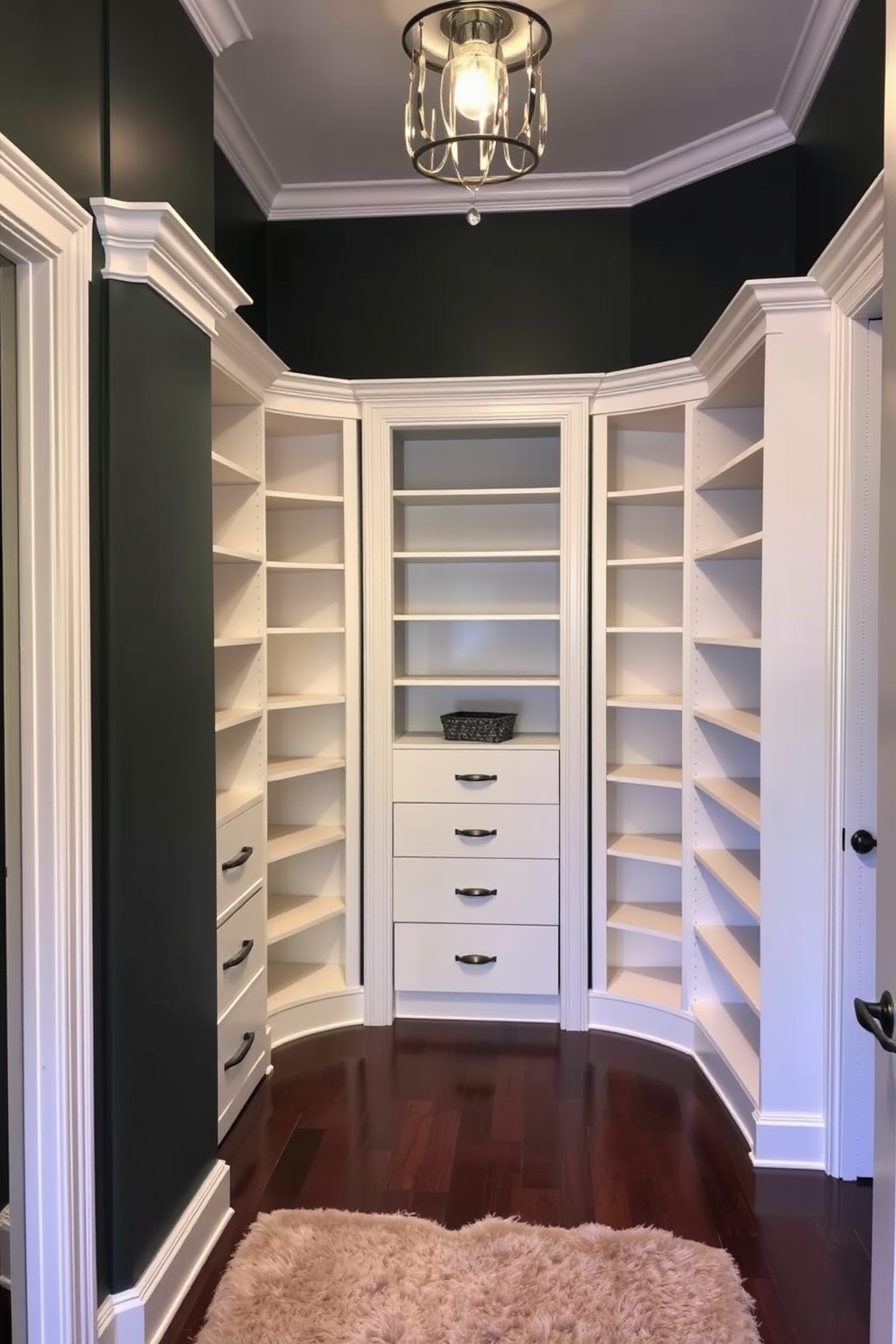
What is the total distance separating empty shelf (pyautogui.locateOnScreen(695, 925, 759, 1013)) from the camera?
8.99 ft

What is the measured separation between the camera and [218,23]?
2.38 meters

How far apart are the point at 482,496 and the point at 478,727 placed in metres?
0.84

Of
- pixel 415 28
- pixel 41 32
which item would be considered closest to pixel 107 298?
pixel 41 32

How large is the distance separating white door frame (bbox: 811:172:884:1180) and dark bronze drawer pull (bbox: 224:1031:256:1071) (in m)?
1.63

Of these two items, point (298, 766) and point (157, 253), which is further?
point (298, 766)

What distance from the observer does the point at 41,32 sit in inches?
62.1

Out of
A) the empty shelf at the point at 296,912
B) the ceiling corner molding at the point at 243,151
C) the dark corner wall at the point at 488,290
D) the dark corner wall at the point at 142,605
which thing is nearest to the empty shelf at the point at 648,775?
the empty shelf at the point at 296,912

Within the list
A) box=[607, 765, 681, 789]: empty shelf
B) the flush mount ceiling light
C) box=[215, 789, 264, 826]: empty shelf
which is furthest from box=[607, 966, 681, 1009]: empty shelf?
the flush mount ceiling light

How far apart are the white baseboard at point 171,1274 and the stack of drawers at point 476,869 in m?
1.25

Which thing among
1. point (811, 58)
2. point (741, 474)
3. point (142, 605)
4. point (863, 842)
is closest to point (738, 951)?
point (863, 842)

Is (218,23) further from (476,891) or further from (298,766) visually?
(476,891)

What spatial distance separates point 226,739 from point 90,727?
1.31 meters

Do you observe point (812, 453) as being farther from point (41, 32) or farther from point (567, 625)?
point (41, 32)

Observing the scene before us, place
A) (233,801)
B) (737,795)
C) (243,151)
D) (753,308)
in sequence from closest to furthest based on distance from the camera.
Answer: (753,308) < (233,801) < (737,795) < (243,151)
